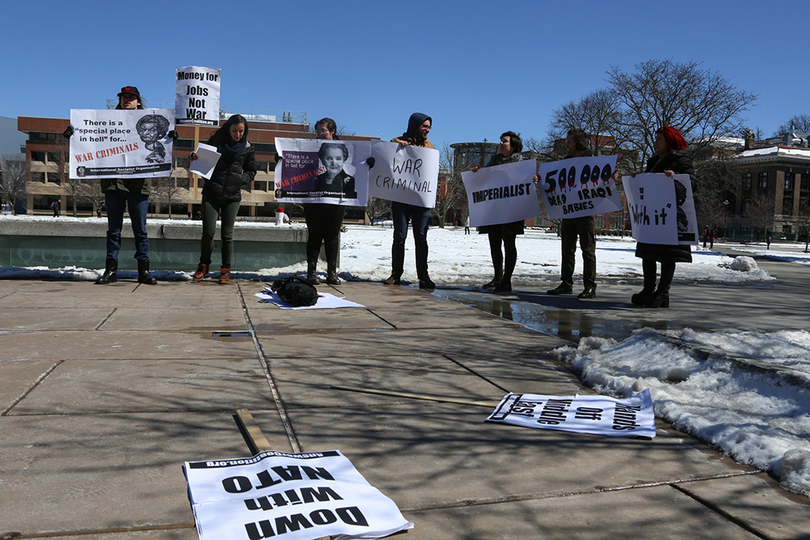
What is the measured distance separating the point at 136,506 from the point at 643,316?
5711mm

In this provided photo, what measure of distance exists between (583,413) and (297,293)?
150 inches

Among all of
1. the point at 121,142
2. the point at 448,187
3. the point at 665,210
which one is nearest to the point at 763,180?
the point at 448,187

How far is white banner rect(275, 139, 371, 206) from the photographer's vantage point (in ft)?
27.6

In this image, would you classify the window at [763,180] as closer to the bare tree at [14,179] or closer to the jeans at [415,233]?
the jeans at [415,233]

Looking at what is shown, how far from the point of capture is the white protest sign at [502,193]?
862 cm

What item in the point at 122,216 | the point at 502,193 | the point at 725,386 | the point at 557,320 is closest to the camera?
the point at 725,386

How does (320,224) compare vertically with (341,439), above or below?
above

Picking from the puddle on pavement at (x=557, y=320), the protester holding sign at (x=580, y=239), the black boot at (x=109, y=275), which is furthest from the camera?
the protester holding sign at (x=580, y=239)

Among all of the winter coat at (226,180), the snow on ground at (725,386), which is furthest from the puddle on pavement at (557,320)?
the winter coat at (226,180)

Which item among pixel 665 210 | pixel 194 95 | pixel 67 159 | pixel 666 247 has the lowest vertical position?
pixel 666 247

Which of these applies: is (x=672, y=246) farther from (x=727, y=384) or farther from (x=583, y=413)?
(x=583, y=413)

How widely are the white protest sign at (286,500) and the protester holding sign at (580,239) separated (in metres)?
6.19

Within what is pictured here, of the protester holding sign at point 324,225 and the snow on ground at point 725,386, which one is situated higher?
the protester holding sign at point 324,225

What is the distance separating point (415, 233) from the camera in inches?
334
